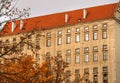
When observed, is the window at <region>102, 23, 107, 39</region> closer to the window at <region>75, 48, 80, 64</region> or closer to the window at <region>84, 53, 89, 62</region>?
the window at <region>84, 53, 89, 62</region>

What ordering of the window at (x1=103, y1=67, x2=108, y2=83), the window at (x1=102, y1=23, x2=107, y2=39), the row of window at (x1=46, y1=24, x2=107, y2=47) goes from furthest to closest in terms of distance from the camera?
the row of window at (x1=46, y1=24, x2=107, y2=47) < the window at (x1=102, y1=23, x2=107, y2=39) < the window at (x1=103, y1=67, x2=108, y2=83)

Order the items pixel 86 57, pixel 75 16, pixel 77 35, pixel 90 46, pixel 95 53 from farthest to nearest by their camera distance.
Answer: pixel 75 16
pixel 77 35
pixel 86 57
pixel 90 46
pixel 95 53

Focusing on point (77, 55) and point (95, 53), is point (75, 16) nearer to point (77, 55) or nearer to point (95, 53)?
point (77, 55)

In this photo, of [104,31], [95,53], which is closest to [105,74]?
[95,53]

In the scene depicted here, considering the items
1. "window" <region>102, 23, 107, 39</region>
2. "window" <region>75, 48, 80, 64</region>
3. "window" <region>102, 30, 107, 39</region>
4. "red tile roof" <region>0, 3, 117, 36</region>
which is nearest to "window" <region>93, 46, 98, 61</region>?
"window" <region>102, 30, 107, 39</region>

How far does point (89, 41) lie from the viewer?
119 metres

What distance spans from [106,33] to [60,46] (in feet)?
42.6

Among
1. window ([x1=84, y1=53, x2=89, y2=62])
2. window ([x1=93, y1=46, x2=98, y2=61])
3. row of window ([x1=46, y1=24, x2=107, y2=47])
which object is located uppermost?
row of window ([x1=46, y1=24, x2=107, y2=47])

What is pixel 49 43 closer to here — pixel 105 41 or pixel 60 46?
pixel 60 46

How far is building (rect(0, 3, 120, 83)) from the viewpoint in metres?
114

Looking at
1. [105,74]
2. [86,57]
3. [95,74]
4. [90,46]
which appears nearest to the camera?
[105,74]

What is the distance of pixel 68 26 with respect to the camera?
124125 mm

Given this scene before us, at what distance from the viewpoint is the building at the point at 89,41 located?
376ft

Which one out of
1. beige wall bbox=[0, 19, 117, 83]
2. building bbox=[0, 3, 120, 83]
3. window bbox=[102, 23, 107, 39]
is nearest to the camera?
beige wall bbox=[0, 19, 117, 83]
